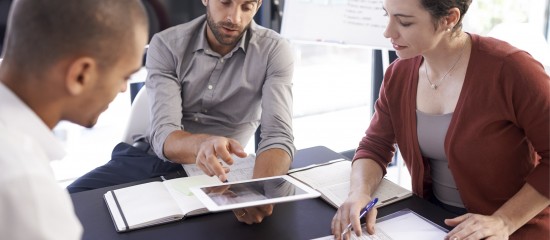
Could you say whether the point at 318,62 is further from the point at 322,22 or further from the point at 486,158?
the point at 486,158

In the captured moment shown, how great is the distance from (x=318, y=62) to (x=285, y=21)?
1.42m

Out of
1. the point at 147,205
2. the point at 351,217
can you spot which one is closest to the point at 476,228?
the point at 351,217

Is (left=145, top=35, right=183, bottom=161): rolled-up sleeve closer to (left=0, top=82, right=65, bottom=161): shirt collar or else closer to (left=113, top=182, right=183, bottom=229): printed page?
(left=113, top=182, right=183, bottom=229): printed page

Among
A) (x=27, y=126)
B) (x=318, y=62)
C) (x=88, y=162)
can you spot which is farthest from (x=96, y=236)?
(x=318, y=62)

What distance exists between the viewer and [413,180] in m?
1.58

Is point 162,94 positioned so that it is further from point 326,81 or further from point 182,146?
point 326,81

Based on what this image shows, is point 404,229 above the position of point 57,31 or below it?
below

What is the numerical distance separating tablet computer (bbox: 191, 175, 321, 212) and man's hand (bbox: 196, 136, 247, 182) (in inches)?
4.1

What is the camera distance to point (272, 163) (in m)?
1.57

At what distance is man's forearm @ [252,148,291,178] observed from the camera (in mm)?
1531

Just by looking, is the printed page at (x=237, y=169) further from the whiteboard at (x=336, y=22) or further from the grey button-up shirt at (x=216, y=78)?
the whiteboard at (x=336, y=22)

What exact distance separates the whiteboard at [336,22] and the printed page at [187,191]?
1335mm

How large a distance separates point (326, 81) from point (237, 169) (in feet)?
8.29

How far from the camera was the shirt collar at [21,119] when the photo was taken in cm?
81
